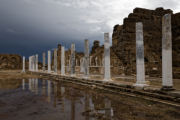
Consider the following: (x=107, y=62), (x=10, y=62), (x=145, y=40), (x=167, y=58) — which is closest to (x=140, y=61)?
(x=167, y=58)

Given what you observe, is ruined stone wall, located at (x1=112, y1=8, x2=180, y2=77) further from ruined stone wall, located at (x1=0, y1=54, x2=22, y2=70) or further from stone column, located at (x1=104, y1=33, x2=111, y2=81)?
ruined stone wall, located at (x1=0, y1=54, x2=22, y2=70)

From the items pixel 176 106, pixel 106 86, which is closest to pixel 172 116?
pixel 176 106

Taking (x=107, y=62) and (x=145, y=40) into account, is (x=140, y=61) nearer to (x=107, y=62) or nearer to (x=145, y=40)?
(x=107, y=62)

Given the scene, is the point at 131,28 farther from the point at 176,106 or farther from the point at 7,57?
the point at 7,57

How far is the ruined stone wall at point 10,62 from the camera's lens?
190 feet

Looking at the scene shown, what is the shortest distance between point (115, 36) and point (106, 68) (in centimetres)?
4029

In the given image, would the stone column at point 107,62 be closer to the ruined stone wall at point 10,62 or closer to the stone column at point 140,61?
the stone column at point 140,61

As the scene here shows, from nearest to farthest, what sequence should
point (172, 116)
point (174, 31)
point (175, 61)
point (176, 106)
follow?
point (172, 116), point (176, 106), point (175, 61), point (174, 31)

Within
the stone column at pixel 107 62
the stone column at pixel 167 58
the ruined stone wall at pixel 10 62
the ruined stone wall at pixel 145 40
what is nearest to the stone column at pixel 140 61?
the stone column at pixel 167 58

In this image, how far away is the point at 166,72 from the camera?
7.19 m

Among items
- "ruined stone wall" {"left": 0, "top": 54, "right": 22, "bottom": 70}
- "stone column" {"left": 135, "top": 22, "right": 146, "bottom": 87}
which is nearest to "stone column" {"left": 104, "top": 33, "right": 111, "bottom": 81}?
"stone column" {"left": 135, "top": 22, "right": 146, "bottom": 87}

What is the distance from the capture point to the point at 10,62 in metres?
60.0

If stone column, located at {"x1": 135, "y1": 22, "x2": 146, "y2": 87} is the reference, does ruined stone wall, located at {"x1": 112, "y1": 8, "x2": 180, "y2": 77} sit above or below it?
above

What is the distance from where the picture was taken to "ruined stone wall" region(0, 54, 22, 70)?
57963 millimetres
